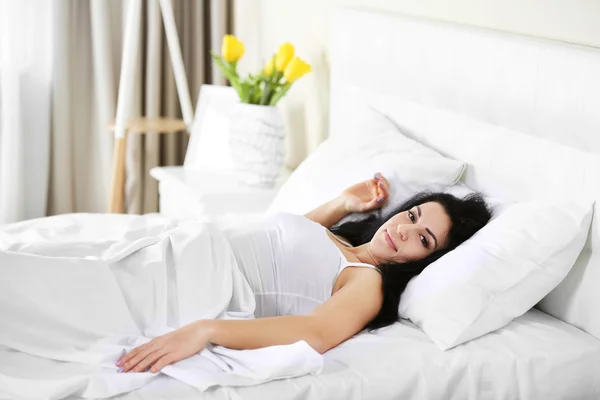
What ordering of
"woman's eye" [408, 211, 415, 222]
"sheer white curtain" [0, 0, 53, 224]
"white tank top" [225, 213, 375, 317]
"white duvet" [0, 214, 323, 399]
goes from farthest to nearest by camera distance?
"sheer white curtain" [0, 0, 53, 224] → "woman's eye" [408, 211, 415, 222] → "white tank top" [225, 213, 375, 317] → "white duvet" [0, 214, 323, 399]

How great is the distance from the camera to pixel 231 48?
323cm

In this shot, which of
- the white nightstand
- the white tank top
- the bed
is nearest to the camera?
the bed

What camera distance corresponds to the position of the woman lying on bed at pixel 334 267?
1.76 meters

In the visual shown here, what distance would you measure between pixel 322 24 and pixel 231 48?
354mm

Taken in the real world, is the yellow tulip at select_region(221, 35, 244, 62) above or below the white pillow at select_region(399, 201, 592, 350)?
above

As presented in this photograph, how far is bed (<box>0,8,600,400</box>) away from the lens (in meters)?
1.71

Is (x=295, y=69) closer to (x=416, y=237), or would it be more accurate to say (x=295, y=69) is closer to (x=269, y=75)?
(x=269, y=75)

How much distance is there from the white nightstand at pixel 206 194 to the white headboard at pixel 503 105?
1.62 ft

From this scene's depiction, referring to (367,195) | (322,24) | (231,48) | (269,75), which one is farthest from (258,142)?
(367,195)

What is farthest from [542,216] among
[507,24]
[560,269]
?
[507,24]

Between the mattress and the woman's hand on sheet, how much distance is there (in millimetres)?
39

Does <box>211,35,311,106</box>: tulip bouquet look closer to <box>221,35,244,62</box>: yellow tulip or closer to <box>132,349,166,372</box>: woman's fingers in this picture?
<box>221,35,244,62</box>: yellow tulip

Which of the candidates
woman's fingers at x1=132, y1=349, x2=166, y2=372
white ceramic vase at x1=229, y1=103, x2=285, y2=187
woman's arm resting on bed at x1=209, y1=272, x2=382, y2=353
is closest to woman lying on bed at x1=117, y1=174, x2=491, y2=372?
woman's arm resting on bed at x1=209, y1=272, x2=382, y2=353

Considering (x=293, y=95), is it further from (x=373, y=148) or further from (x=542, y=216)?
(x=542, y=216)
